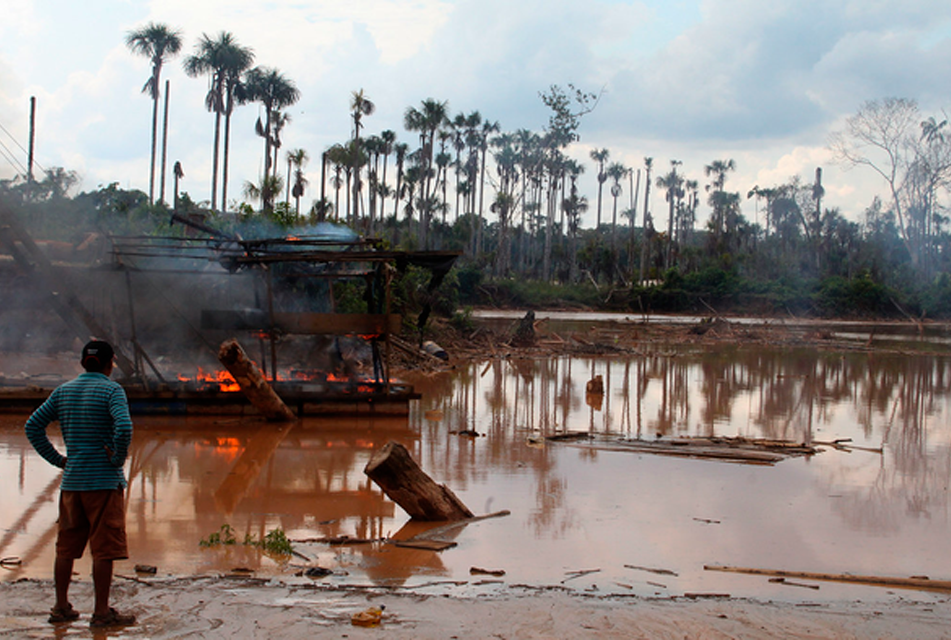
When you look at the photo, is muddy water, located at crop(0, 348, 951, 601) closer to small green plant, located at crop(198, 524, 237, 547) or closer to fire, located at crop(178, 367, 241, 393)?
small green plant, located at crop(198, 524, 237, 547)

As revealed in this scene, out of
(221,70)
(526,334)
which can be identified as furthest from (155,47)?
(526,334)

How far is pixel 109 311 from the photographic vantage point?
15.9 metres

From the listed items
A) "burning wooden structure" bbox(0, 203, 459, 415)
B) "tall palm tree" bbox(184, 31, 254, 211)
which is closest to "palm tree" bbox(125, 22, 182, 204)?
"tall palm tree" bbox(184, 31, 254, 211)

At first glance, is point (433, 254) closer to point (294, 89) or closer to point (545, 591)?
point (545, 591)

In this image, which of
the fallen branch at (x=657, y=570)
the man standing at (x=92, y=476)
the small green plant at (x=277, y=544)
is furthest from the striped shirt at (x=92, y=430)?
the fallen branch at (x=657, y=570)

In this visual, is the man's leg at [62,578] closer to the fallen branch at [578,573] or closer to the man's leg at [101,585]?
the man's leg at [101,585]

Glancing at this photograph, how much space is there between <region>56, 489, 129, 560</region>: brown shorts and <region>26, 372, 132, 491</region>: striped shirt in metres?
0.06

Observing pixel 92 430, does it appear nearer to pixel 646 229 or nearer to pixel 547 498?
pixel 547 498

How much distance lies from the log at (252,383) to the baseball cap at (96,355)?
6406 millimetres

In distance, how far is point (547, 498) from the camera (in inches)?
340

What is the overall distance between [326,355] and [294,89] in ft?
110

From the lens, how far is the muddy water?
6312mm

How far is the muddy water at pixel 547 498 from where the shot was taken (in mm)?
6312

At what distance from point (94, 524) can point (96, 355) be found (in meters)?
0.98
